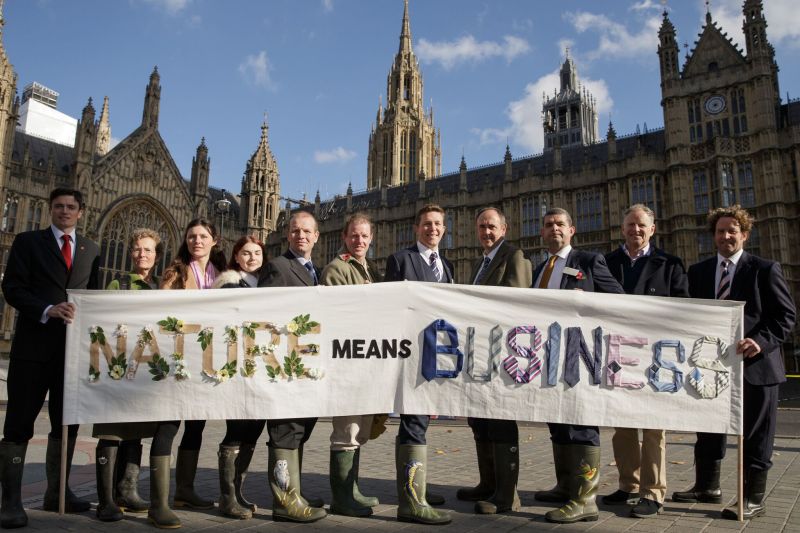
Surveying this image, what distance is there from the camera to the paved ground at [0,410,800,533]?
4059 millimetres

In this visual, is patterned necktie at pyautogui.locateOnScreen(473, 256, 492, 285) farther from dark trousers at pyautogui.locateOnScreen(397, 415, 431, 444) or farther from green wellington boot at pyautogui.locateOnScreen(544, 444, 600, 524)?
green wellington boot at pyautogui.locateOnScreen(544, 444, 600, 524)

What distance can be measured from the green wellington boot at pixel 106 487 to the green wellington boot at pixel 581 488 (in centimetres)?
326

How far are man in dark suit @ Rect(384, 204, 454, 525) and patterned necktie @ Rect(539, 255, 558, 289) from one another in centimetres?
83

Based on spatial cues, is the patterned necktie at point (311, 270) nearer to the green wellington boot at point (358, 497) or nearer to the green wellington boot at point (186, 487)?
the green wellington boot at point (358, 497)

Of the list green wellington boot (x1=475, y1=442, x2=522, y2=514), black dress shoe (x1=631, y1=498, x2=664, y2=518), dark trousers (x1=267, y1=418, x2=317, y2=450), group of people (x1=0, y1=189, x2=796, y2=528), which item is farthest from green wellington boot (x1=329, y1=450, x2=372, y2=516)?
black dress shoe (x1=631, y1=498, x2=664, y2=518)

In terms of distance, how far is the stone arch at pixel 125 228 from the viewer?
131 ft

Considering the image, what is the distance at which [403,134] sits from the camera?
63.6 m

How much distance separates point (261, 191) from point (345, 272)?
46704mm

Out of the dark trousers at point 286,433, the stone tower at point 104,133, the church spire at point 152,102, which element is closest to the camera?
the dark trousers at point 286,433

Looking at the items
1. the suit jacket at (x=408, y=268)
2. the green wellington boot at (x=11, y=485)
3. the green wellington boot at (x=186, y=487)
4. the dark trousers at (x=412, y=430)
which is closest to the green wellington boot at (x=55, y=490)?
the green wellington boot at (x=11, y=485)

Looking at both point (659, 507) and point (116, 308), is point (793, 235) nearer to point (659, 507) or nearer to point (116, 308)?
point (659, 507)

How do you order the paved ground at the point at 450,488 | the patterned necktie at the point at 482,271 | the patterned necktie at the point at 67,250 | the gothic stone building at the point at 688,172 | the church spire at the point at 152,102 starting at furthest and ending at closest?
the church spire at the point at 152,102 < the gothic stone building at the point at 688,172 < the patterned necktie at the point at 482,271 < the patterned necktie at the point at 67,250 < the paved ground at the point at 450,488

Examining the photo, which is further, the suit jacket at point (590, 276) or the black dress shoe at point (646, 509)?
the suit jacket at point (590, 276)

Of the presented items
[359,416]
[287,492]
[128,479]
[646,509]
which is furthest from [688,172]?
[128,479]
